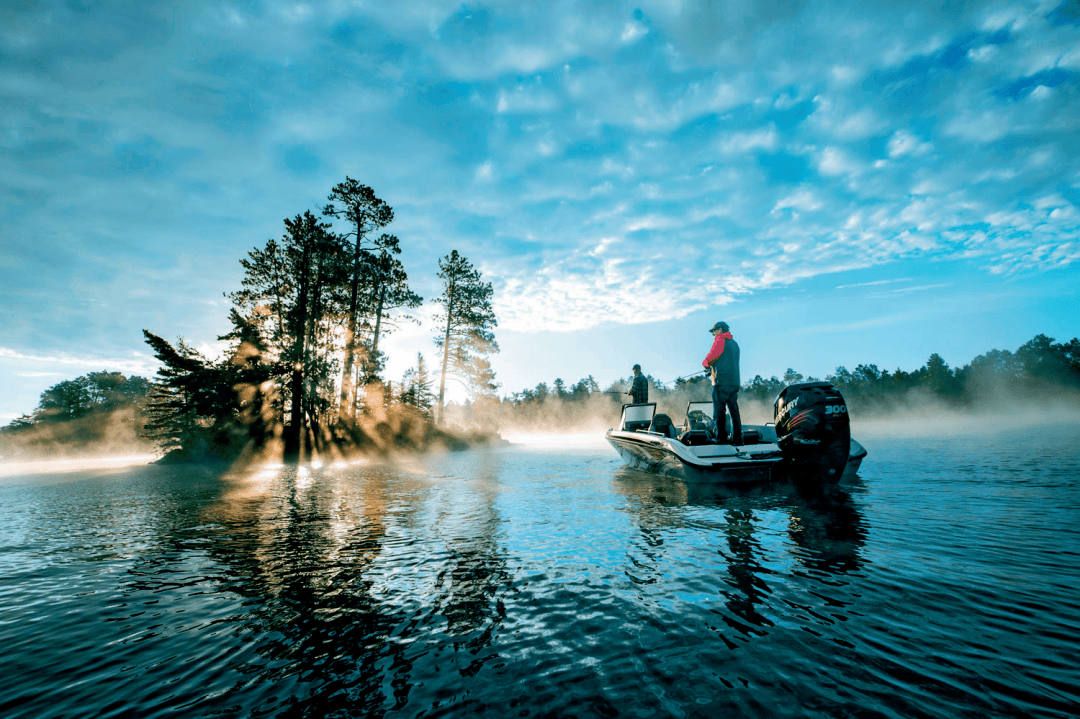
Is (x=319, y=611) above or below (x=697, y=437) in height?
below

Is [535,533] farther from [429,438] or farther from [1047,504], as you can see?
[429,438]

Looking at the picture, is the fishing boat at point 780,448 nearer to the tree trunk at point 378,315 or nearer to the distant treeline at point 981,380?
the tree trunk at point 378,315

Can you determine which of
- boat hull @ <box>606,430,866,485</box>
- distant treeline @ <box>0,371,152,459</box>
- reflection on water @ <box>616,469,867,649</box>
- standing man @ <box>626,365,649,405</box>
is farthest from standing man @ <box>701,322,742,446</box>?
distant treeline @ <box>0,371,152,459</box>

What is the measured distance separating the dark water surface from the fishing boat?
0.87 metres

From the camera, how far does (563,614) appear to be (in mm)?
3500

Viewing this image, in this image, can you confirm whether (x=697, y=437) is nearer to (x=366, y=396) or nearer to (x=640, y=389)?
(x=640, y=389)

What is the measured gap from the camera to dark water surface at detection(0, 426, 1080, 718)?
7.90ft

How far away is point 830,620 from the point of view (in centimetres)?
318

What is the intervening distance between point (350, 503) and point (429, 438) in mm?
21125

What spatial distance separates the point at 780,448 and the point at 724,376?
7.04 feet

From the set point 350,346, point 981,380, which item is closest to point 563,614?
point 350,346

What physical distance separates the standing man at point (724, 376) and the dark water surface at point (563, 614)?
9.20 feet

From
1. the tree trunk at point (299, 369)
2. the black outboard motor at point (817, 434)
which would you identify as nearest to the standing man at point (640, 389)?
the black outboard motor at point (817, 434)

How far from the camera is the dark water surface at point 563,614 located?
7.90ft
